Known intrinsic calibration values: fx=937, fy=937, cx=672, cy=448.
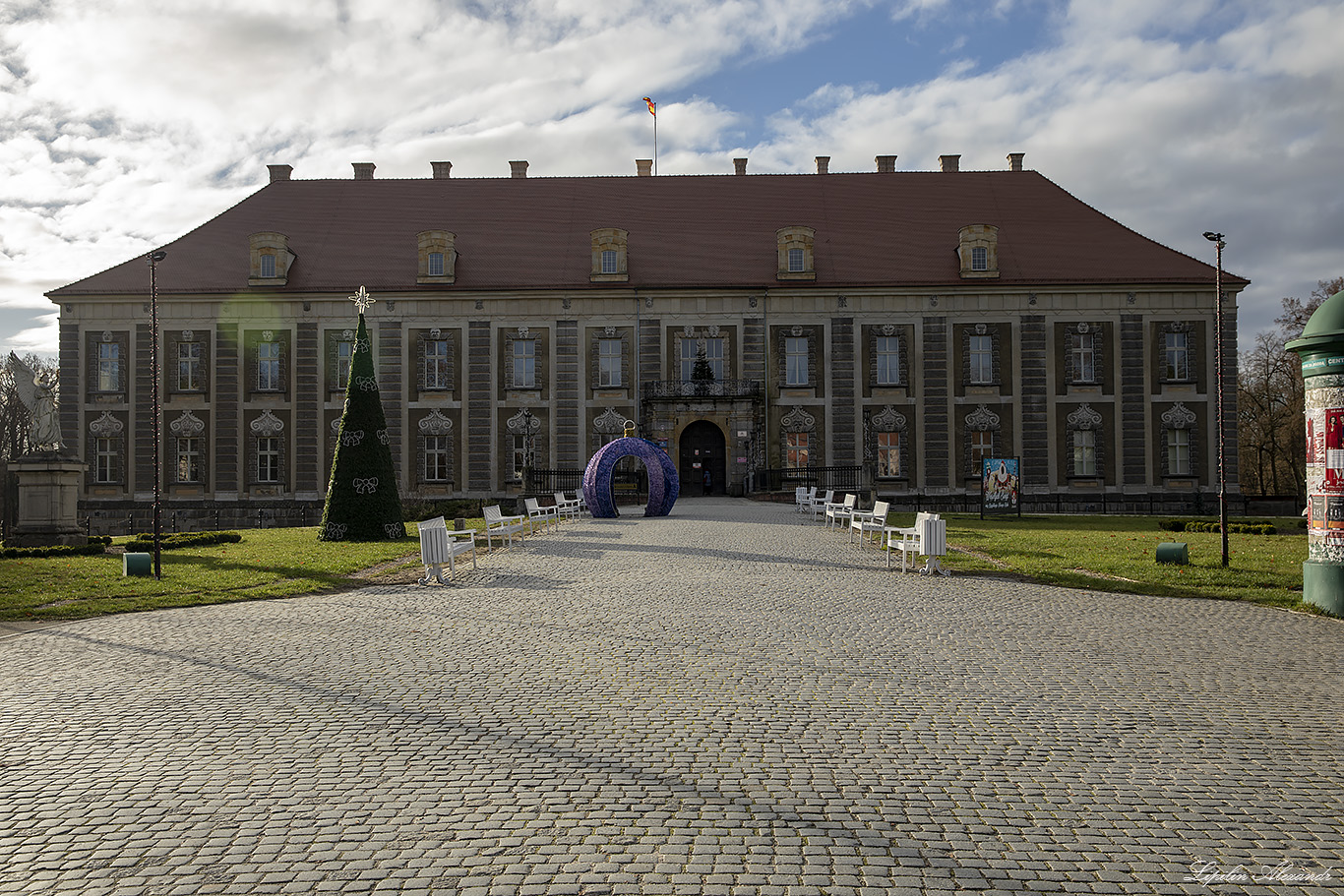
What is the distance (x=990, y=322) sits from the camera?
37.2 m

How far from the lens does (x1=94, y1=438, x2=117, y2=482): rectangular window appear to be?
1460 inches

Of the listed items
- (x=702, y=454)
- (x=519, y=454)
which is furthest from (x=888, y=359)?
(x=519, y=454)

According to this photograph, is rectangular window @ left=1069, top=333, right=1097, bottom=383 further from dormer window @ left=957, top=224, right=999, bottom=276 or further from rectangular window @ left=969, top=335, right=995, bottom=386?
dormer window @ left=957, top=224, right=999, bottom=276

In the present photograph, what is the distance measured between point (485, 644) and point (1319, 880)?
635cm

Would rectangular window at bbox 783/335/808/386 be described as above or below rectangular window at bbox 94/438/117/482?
above

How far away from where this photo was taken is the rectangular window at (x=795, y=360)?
37.5 metres

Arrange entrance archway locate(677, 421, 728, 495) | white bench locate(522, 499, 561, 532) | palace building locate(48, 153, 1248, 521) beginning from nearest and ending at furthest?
white bench locate(522, 499, 561, 532)
palace building locate(48, 153, 1248, 521)
entrance archway locate(677, 421, 728, 495)

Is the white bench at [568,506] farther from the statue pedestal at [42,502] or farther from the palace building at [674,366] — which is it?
the palace building at [674,366]

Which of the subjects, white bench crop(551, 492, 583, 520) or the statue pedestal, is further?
white bench crop(551, 492, 583, 520)

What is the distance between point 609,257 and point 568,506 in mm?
15913

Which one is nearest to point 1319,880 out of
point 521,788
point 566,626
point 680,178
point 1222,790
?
point 1222,790

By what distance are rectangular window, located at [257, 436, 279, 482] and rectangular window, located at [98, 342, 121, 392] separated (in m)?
6.26

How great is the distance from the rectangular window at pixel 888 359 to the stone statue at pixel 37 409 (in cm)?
2761

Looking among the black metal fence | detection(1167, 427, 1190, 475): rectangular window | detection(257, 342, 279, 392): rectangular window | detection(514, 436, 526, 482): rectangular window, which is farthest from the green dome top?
detection(257, 342, 279, 392): rectangular window
